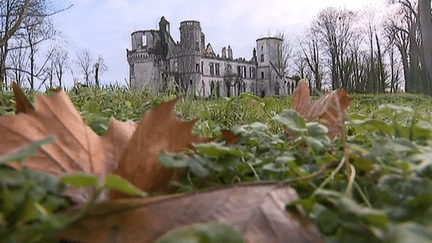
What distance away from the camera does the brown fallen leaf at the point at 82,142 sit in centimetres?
45

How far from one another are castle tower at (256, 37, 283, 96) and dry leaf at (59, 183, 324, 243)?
41.1 m

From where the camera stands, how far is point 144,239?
0.35m

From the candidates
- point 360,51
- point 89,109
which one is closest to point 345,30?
point 360,51

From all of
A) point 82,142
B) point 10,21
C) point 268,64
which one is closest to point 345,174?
point 82,142

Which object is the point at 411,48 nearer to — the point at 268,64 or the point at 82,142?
the point at 268,64

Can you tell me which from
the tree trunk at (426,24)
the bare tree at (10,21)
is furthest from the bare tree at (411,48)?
the bare tree at (10,21)

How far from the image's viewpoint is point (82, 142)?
493mm

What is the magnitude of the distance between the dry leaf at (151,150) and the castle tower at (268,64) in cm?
4102

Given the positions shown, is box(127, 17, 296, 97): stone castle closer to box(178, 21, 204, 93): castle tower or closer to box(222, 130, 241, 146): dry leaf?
box(178, 21, 204, 93): castle tower

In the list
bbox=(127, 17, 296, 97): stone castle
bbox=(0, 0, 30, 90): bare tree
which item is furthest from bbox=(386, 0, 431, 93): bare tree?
bbox=(0, 0, 30, 90): bare tree

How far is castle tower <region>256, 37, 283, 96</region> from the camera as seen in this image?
135ft

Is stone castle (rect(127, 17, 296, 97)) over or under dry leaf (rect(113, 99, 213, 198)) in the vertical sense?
over

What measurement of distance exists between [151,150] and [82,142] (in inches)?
4.0

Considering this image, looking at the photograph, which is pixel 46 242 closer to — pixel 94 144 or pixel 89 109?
pixel 94 144
